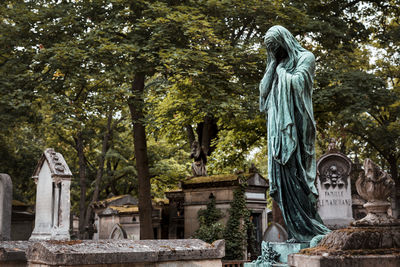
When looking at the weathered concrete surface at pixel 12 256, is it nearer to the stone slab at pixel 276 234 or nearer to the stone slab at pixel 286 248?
the stone slab at pixel 286 248

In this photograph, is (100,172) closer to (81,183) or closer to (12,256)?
(81,183)

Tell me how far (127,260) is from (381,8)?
16.7 m

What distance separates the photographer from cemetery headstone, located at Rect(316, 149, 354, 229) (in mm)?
16656

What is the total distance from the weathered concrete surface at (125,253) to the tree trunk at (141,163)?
714 centimetres

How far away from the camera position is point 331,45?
16406 mm

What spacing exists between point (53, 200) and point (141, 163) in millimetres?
4132

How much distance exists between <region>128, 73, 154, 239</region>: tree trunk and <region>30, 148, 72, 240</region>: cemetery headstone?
3.18m

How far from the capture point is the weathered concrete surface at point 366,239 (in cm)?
240

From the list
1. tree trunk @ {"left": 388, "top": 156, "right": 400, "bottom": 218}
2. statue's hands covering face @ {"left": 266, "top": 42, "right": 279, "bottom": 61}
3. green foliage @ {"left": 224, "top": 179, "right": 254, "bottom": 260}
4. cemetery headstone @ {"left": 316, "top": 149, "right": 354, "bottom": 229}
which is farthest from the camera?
tree trunk @ {"left": 388, "top": 156, "right": 400, "bottom": 218}

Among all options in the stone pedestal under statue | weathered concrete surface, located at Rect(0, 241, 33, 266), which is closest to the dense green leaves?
weathered concrete surface, located at Rect(0, 241, 33, 266)

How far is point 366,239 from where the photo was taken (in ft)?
7.92

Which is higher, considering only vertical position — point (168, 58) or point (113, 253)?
point (168, 58)

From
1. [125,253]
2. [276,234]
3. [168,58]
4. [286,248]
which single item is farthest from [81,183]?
[286,248]

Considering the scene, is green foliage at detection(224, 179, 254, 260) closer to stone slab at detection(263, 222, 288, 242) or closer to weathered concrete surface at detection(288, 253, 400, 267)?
stone slab at detection(263, 222, 288, 242)
